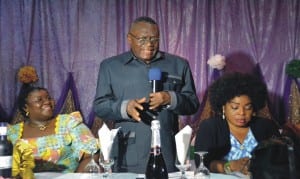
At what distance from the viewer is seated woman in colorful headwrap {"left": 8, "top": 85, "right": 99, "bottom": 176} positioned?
3.03 meters

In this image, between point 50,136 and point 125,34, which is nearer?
point 50,136

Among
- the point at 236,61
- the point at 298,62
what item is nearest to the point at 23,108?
the point at 236,61

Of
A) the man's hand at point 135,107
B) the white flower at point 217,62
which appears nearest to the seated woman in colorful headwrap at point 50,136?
the man's hand at point 135,107

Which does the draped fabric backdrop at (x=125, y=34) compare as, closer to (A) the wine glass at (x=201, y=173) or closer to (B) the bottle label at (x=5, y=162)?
(A) the wine glass at (x=201, y=173)

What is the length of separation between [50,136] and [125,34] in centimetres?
187

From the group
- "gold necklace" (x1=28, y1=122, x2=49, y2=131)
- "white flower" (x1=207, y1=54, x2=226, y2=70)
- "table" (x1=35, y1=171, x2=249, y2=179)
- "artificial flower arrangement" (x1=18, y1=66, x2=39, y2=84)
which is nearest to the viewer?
"table" (x1=35, y1=171, x2=249, y2=179)

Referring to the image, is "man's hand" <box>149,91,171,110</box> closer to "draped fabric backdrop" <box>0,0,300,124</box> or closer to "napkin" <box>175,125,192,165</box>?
"napkin" <box>175,125,192,165</box>

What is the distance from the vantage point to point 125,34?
473 centimetres

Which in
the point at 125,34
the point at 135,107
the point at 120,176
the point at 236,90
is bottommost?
the point at 120,176

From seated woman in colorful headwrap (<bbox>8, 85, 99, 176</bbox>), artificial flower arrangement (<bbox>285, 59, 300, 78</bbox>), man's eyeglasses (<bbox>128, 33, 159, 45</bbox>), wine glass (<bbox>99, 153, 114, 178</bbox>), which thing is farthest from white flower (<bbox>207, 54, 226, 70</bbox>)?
wine glass (<bbox>99, 153, 114, 178</bbox>)

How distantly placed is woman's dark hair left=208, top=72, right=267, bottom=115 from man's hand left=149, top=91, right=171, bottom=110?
0.84 meters

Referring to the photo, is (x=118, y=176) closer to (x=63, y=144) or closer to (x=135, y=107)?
(x=135, y=107)

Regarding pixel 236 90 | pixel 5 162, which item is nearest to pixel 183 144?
pixel 5 162

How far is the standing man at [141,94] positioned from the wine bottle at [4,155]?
0.63m
